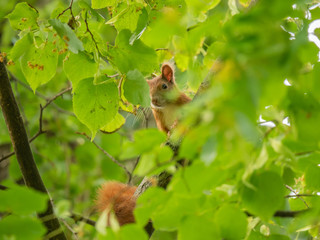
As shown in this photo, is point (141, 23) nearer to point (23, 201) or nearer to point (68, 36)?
point (68, 36)

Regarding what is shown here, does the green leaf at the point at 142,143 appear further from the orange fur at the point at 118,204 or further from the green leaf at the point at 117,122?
the orange fur at the point at 118,204

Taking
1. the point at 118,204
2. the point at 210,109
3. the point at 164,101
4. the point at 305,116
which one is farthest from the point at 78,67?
the point at 164,101

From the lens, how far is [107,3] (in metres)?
1.71

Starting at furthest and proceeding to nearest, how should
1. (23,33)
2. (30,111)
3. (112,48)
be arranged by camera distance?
(30,111) < (112,48) < (23,33)

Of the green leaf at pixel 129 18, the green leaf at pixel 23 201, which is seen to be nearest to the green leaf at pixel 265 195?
the green leaf at pixel 23 201

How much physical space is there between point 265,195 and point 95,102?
2.51ft

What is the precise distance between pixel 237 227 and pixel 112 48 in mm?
846

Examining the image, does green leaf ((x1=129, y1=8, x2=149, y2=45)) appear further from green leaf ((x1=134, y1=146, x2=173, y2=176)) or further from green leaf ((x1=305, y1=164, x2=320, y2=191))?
green leaf ((x1=134, y1=146, x2=173, y2=176))

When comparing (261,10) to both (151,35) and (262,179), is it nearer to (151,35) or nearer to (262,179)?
(151,35)

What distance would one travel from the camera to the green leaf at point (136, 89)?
1.48 metres

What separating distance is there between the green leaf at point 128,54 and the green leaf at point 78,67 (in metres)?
0.08

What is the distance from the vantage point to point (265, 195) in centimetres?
94

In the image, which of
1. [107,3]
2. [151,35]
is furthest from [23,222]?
[107,3]

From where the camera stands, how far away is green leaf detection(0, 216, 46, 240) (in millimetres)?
829
